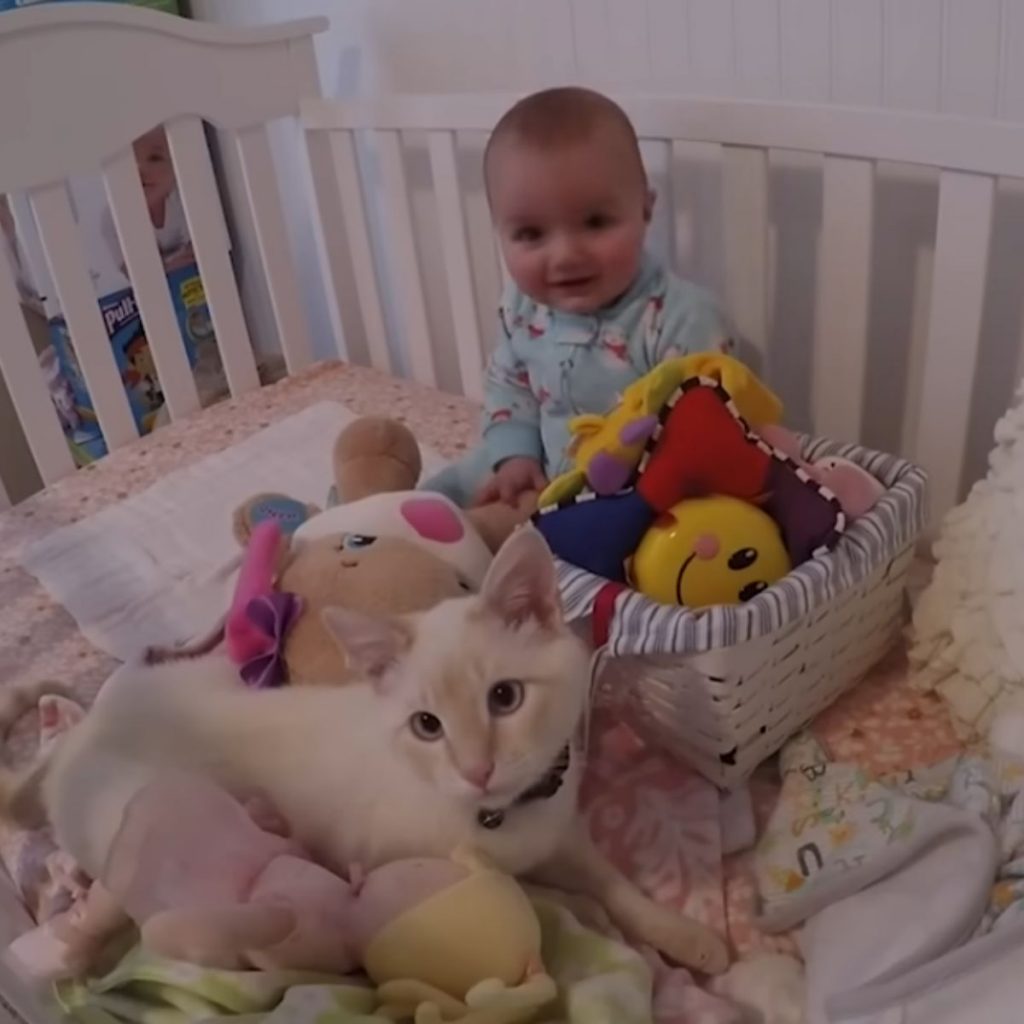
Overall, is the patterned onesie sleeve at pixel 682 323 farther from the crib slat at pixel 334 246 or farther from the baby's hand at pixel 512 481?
the crib slat at pixel 334 246

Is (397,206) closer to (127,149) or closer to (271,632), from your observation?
(127,149)

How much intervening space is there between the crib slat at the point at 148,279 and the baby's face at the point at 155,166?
0.26 meters

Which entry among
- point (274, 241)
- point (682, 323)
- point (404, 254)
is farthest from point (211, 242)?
point (682, 323)

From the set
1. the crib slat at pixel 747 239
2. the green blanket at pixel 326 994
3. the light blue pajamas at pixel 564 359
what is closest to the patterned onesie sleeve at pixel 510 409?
the light blue pajamas at pixel 564 359

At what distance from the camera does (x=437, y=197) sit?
4.18 feet

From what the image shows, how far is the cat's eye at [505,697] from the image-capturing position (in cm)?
67

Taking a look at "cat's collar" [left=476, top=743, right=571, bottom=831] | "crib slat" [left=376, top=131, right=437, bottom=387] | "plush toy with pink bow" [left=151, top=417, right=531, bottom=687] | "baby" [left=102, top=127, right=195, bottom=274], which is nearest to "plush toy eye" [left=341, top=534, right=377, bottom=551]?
"plush toy with pink bow" [left=151, top=417, right=531, bottom=687]

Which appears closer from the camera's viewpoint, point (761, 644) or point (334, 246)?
point (761, 644)

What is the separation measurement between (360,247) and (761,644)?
83cm

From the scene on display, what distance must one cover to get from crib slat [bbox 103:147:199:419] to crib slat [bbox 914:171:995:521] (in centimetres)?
83

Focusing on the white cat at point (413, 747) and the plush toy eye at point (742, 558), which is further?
the plush toy eye at point (742, 558)

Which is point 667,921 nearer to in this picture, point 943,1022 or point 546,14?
point 943,1022

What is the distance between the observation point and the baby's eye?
103cm

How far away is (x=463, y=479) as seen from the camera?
117cm
